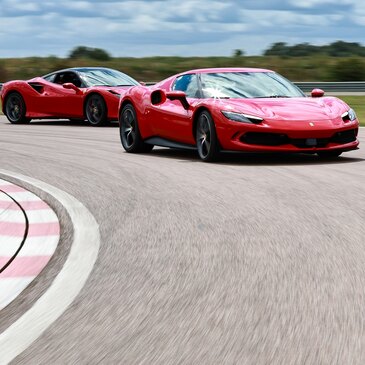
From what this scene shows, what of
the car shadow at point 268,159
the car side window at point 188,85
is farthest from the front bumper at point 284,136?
the car side window at point 188,85

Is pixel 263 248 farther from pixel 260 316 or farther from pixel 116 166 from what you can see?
pixel 116 166

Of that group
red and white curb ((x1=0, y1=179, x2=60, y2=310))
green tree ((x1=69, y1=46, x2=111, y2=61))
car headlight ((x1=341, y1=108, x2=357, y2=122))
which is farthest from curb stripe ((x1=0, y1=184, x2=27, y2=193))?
green tree ((x1=69, y1=46, x2=111, y2=61))

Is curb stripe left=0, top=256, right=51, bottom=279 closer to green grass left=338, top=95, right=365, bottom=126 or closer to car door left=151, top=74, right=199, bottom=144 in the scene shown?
car door left=151, top=74, right=199, bottom=144

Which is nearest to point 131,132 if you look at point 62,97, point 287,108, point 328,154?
point 287,108

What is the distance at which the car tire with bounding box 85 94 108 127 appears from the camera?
19.0 m

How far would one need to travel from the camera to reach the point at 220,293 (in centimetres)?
475

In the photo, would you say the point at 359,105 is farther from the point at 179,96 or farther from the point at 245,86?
the point at 179,96

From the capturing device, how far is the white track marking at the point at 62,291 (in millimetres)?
4000

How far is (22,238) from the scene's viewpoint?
21.3 ft

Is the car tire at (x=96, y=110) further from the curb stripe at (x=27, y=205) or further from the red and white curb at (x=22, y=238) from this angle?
the curb stripe at (x=27, y=205)

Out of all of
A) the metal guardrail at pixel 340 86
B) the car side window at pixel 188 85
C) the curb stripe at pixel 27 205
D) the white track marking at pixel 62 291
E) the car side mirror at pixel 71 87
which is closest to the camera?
the white track marking at pixel 62 291

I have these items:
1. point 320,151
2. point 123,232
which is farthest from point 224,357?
point 320,151

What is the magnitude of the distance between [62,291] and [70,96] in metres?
15.1

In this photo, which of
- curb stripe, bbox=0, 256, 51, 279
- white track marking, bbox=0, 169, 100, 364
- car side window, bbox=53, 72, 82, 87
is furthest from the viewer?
car side window, bbox=53, 72, 82, 87
